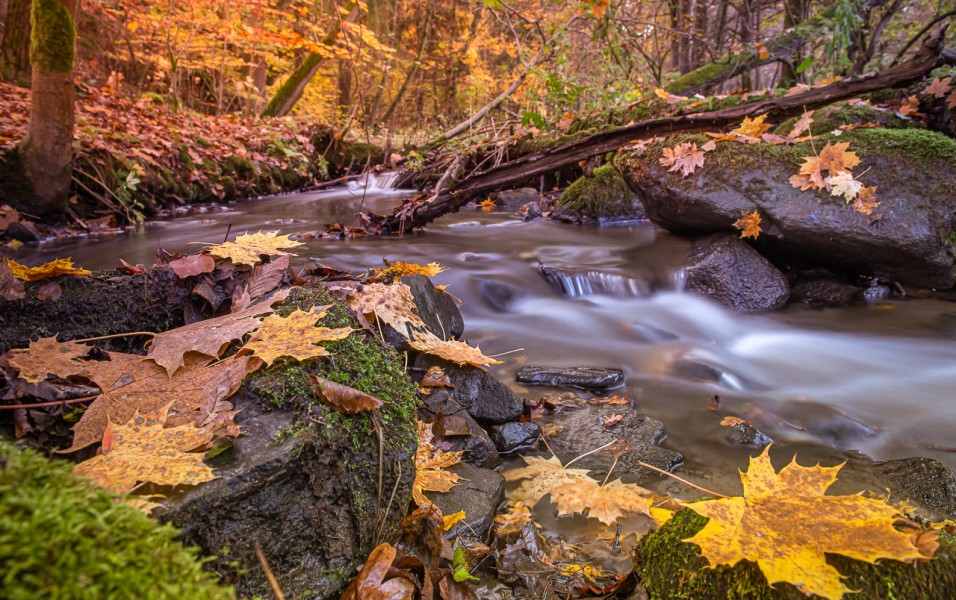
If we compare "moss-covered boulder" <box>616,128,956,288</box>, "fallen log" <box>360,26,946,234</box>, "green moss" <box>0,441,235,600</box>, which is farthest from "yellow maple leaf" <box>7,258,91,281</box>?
"moss-covered boulder" <box>616,128,956,288</box>

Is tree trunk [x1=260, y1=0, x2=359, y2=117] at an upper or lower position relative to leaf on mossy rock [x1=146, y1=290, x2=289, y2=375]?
upper

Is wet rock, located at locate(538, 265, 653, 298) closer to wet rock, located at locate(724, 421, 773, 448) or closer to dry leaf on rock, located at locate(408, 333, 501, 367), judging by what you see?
wet rock, located at locate(724, 421, 773, 448)

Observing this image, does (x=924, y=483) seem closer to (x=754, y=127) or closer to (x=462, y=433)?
(x=462, y=433)

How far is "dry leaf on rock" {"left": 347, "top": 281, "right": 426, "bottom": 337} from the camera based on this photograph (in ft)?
8.37

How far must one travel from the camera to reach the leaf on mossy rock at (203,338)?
69.7 inches

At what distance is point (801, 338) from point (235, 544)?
4.93m

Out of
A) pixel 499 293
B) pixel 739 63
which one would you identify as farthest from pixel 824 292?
pixel 739 63

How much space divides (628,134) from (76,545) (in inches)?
246

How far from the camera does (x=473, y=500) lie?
2.07 meters

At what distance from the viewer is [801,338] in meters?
4.67

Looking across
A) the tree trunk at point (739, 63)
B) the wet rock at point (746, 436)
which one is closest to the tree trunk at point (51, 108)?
the wet rock at point (746, 436)

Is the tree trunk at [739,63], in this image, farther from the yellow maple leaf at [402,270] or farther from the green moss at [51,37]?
the green moss at [51,37]

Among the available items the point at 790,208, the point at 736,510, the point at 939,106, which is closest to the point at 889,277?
the point at 790,208

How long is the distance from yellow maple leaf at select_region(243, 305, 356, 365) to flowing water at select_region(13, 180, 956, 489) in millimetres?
1939
